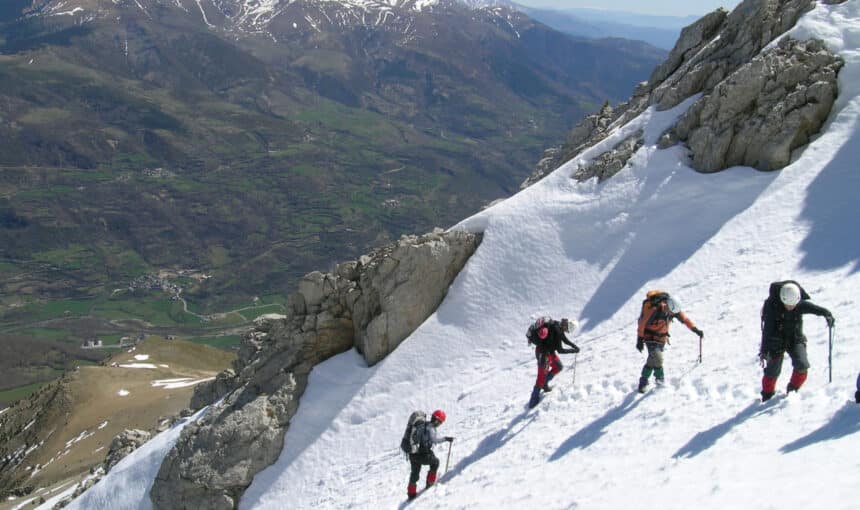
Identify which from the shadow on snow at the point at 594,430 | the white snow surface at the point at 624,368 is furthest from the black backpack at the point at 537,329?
the shadow on snow at the point at 594,430

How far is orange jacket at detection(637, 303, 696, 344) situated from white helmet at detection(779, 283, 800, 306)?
134 inches

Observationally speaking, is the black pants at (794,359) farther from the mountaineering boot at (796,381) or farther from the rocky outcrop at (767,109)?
the rocky outcrop at (767,109)

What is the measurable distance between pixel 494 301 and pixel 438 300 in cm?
308

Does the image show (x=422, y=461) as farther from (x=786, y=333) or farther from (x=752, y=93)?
(x=752, y=93)

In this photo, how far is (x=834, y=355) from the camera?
52.2ft

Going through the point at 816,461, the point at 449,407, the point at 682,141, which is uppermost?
the point at 682,141

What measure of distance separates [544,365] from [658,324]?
4364 mm

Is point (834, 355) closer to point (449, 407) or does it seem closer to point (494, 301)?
point (449, 407)

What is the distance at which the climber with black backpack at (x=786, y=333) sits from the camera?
554 inches

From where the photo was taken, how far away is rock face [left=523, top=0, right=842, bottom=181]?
1220 inches

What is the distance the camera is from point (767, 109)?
104 feet

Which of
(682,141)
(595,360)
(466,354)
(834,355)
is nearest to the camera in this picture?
(834,355)

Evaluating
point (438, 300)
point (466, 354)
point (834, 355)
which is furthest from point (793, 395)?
point (438, 300)

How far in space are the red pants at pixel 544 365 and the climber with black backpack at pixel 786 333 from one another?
706cm
